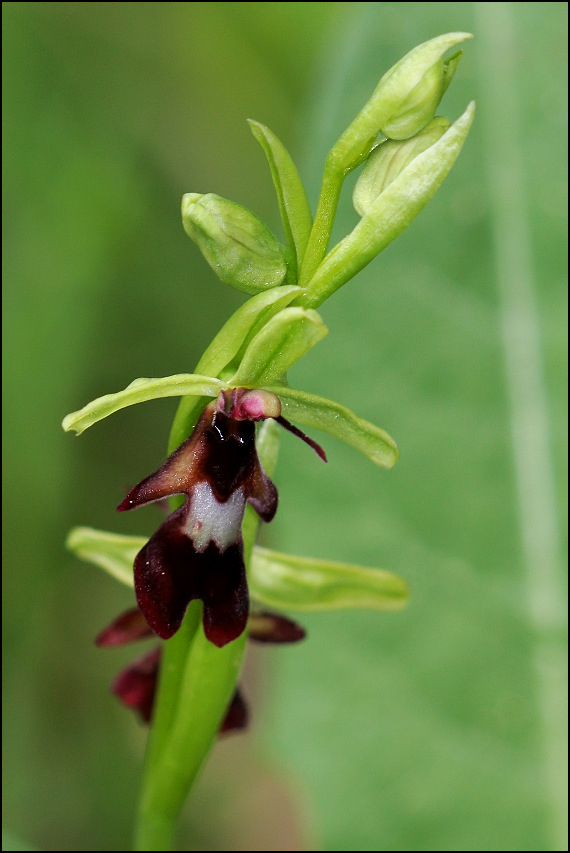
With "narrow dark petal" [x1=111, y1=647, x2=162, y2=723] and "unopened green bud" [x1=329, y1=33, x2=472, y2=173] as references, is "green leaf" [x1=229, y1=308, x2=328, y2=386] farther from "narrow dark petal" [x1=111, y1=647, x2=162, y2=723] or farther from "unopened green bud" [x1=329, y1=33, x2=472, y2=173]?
"narrow dark petal" [x1=111, y1=647, x2=162, y2=723]

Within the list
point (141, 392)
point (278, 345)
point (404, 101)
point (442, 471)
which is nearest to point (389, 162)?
point (404, 101)

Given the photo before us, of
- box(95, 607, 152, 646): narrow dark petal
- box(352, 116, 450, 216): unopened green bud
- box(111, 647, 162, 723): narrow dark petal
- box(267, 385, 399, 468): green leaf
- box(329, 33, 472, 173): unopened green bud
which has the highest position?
box(329, 33, 472, 173): unopened green bud

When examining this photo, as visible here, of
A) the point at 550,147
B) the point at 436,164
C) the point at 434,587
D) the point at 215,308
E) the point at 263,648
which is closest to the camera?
the point at 436,164

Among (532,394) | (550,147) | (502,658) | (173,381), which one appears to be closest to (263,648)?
(502,658)

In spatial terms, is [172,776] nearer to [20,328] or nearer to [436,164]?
[436,164]

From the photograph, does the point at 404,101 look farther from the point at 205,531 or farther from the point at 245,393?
the point at 205,531

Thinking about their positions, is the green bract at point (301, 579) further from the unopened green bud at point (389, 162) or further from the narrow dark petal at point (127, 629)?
the unopened green bud at point (389, 162)

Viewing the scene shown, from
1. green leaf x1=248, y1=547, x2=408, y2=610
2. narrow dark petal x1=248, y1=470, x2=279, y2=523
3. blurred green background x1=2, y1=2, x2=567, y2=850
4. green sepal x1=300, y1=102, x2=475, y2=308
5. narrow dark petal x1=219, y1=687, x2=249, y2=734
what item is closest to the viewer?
green sepal x1=300, y1=102, x2=475, y2=308

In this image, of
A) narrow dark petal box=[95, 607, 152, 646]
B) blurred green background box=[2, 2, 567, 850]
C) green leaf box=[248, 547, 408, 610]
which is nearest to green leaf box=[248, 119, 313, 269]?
green leaf box=[248, 547, 408, 610]
